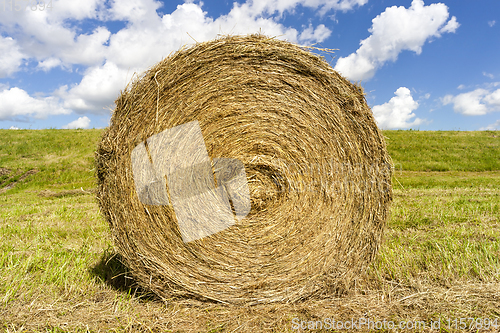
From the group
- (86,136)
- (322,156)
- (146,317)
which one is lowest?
(146,317)

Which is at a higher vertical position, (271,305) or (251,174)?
(251,174)

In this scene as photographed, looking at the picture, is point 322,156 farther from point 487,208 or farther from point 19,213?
point 19,213

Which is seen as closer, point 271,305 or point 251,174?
point 271,305

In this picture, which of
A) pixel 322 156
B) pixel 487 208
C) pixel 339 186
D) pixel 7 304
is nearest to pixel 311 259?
Answer: pixel 339 186

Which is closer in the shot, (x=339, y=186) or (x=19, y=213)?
(x=339, y=186)

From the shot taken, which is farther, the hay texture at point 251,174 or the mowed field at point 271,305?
the hay texture at point 251,174

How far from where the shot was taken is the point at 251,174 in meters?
3.46

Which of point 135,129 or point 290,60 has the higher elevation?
point 290,60

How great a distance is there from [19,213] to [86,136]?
1364 cm

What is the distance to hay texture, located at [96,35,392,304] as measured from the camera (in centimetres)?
318

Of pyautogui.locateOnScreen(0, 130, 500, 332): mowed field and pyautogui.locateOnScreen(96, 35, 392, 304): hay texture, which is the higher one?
pyautogui.locateOnScreen(96, 35, 392, 304): hay texture

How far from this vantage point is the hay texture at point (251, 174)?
10.4 feet

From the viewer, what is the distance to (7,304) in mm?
3207

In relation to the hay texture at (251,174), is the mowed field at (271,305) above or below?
below
